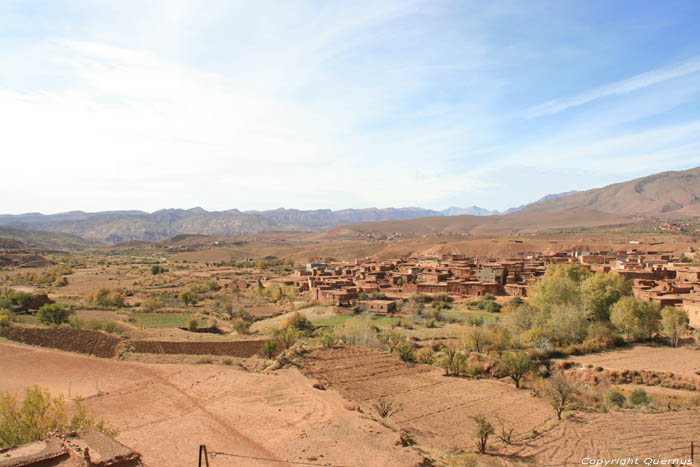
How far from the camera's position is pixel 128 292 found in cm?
5594

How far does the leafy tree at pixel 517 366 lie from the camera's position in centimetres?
2114

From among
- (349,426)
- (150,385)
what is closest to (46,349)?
(150,385)

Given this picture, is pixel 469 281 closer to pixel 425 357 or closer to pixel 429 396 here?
pixel 425 357

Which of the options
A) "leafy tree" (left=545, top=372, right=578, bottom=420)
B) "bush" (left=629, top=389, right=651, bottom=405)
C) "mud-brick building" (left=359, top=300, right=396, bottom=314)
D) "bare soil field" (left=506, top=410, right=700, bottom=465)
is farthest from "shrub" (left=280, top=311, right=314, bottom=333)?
"bush" (left=629, top=389, right=651, bottom=405)

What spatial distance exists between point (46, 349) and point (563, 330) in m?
29.3

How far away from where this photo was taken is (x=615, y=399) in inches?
705

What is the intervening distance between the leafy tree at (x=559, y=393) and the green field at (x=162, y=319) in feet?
91.1

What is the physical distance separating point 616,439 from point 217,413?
13.2 meters

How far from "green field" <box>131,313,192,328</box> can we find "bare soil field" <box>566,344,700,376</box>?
1147 inches

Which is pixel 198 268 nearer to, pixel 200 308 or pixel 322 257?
pixel 322 257

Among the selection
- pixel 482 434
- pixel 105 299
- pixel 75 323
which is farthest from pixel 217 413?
pixel 105 299

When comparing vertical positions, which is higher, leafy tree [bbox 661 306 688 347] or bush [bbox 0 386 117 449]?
bush [bbox 0 386 117 449]

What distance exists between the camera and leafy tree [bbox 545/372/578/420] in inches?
695

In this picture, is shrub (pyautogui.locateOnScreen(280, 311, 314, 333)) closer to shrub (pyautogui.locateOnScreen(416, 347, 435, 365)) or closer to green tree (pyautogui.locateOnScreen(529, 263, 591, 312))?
shrub (pyautogui.locateOnScreen(416, 347, 435, 365))
